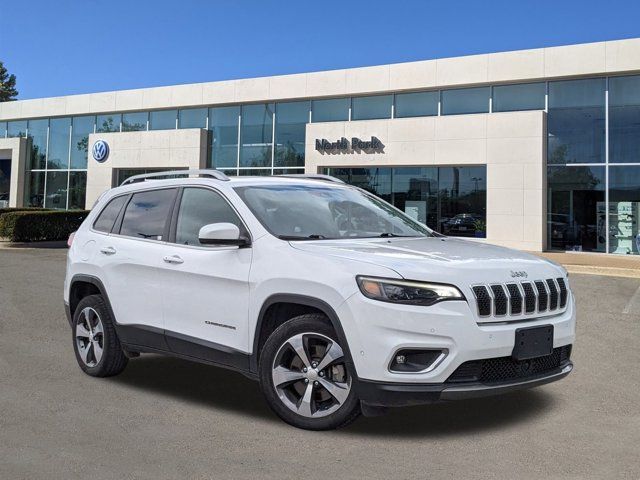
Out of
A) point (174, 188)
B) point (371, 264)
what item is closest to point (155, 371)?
point (174, 188)

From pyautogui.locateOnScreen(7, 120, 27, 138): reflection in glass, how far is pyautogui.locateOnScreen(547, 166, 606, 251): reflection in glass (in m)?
29.8

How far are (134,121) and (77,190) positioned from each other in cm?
497

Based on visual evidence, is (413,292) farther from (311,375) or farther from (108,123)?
(108,123)

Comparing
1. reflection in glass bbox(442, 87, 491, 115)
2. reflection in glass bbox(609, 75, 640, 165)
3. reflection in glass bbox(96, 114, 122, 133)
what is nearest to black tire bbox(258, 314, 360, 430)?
reflection in glass bbox(609, 75, 640, 165)

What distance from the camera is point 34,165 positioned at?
35.4 meters

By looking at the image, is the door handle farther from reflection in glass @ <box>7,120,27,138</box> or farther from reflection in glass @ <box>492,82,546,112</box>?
reflection in glass @ <box>7,120,27,138</box>

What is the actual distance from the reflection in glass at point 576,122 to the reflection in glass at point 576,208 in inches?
19.0

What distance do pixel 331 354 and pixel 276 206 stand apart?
136 cm

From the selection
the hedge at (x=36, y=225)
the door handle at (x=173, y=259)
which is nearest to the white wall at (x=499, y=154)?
the hedge at (x=36, y=225)

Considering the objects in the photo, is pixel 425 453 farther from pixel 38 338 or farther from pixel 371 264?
pixel 38 338

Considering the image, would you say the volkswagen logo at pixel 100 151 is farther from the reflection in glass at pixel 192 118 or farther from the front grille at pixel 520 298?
the front grille at pixel 520 298

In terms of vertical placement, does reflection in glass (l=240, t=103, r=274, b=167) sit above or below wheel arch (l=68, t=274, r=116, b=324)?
above

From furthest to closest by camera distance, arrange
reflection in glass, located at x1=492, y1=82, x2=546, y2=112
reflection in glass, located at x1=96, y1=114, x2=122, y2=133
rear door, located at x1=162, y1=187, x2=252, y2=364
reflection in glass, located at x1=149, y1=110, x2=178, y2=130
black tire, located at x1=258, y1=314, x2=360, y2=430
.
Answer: reflection in glass, located at x1=96, y1=114, x2=122, y2=133 < reflection in glass, located at x1=149, y1=110, x2=178, y2=130 < reflection in glass, located at x1=492, y1=82, x2=546, y2=112 < rear door, located at x1=162, y1=187, x2=252, y2=364 < black tire, located at x1=258, y1=314, x2=360, y2=430

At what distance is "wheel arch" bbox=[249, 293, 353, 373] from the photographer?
12.6 ft
